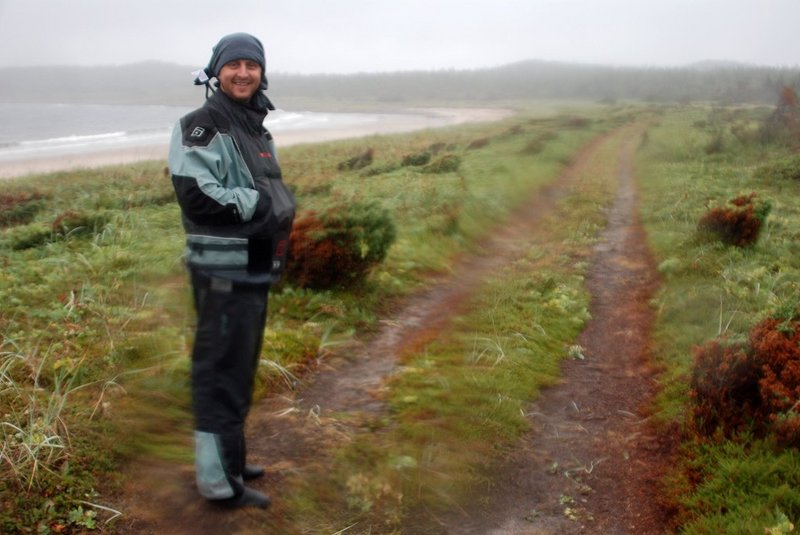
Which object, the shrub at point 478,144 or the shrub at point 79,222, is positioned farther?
the shrub at point 478,144

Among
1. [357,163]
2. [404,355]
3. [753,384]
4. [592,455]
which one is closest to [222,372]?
[592,455]

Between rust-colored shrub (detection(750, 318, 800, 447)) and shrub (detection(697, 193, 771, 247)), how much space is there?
5574 millimetres

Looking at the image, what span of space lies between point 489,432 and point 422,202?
28.0 ft

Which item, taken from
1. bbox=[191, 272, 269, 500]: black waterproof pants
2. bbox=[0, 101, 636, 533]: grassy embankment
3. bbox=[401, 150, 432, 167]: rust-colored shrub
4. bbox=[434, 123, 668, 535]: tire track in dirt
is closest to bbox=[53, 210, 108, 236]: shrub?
bbox=[0, 101, 636, 533]: grassy embankment

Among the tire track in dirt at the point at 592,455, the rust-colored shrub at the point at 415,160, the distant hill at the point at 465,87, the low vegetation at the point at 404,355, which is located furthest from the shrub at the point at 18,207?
the distant hill at the point at 465,87

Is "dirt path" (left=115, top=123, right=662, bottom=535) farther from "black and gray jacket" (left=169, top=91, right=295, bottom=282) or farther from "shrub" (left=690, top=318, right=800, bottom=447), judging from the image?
"black and gray jacket" (left=169, top=91, right=295, bottom=282)

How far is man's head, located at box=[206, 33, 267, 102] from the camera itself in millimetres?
3572

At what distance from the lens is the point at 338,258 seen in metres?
7.61

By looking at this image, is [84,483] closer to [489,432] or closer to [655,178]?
[489,432]

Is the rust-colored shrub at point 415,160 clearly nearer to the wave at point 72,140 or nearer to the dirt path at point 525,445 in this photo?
the dirt path at point 525,445

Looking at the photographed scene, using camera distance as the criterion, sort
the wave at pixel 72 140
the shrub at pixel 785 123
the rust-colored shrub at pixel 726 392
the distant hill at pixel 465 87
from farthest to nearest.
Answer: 1. the distant hill at pixel 465 87
2. the wave at pixel 72 140
3. the shrub at pixel 785 123
4. the rust-colored shrub at pixel 726 392

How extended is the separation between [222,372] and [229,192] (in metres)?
0.98

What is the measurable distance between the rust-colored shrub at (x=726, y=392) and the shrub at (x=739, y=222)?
5.88 m

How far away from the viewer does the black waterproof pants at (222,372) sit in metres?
3.60
